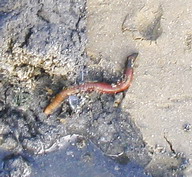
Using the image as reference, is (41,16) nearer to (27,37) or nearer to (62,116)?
(27,37)

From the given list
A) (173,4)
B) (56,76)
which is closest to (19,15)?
(56,76)

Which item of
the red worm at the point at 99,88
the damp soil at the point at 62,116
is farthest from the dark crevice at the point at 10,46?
the red worm at the point at 99,88

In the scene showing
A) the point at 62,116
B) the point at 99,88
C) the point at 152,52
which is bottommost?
the point at 62,116

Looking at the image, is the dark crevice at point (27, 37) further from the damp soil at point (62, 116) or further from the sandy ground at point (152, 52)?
the sandy ground at point (152, 52)

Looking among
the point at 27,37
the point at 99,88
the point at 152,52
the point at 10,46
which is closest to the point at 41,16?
the point at 27,37

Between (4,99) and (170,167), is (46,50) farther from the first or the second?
(170,167)

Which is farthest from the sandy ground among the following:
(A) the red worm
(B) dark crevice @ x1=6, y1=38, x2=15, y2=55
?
(B) dark crevice @ x1=6, y1=38, x2=15, y2=55

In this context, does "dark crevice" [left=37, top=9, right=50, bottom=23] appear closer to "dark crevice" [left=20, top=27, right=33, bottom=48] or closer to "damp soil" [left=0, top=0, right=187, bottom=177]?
"damp soil" [left=0, top=0, right=187, bottom=177]
